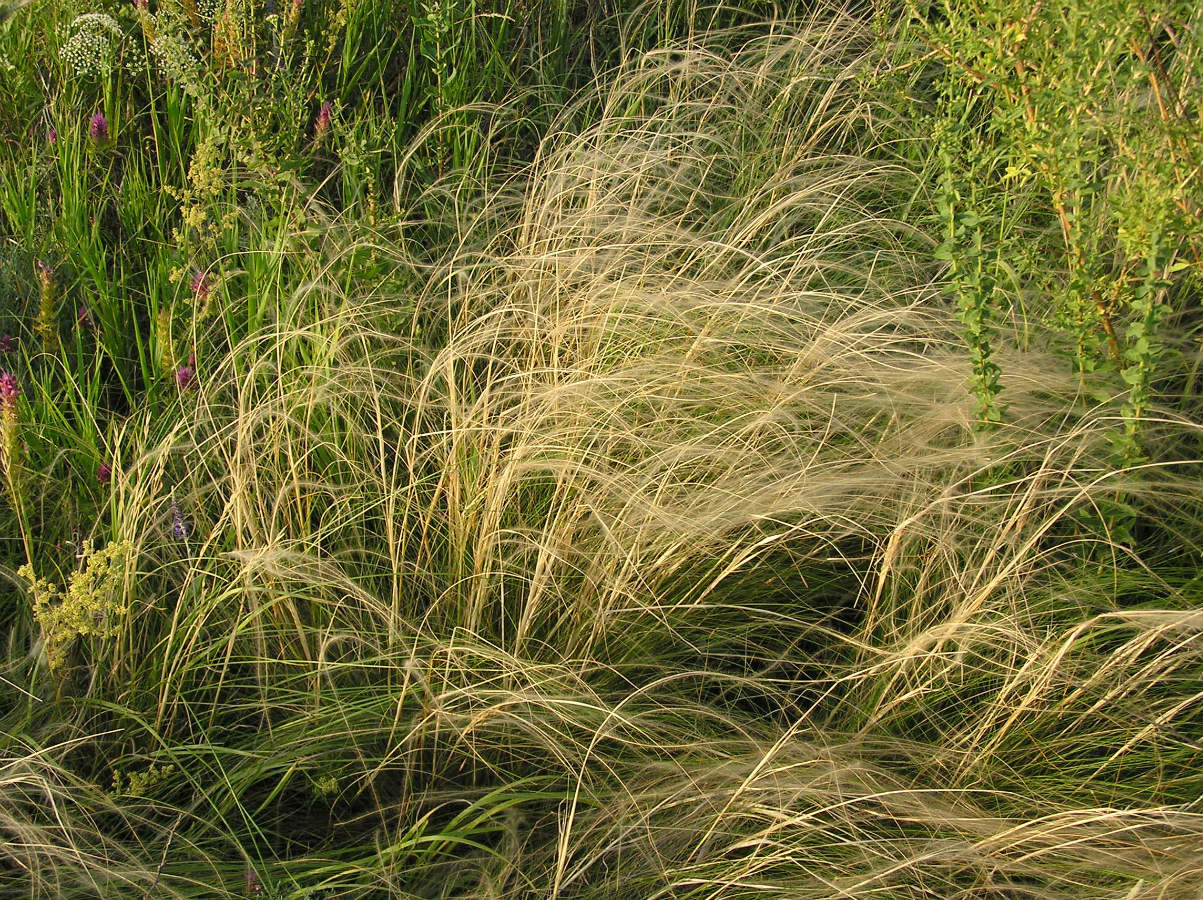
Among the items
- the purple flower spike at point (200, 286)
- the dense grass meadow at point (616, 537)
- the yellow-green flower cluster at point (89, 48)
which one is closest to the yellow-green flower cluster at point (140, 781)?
the dense grass meadow at point (616, 537)

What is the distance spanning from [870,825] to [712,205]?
1.68 meters

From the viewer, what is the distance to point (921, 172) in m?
2.80

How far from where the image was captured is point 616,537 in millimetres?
1913

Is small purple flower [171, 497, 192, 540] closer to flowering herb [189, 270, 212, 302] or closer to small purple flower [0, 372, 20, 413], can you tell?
small purple flower [0, 372, 20, 413]

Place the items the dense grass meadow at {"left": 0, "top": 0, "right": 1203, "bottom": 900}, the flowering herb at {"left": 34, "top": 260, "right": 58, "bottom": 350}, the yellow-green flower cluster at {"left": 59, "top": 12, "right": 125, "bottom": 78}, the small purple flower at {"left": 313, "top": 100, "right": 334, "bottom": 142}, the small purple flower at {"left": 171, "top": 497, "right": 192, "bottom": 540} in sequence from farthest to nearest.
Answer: the yellow-green flower cluster at {"left": 59, "top": 12, "right": 125, "bottom": 78} < the small purple flower at {"left": 313, "top": 100, "right": 334, "bottom": 142} < the flowering herb at {"left": 34, "top": 260, "right": 58, "bottom": 350} < the small purple flower at {"left": 171, "top": 497, "right": 192, "bottom": 540} < the dense grass meadow at {"left": 0, "top": 0, "right": 1203, "bottom": 900}

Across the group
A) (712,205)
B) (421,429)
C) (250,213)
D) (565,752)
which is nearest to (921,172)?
(712,205)

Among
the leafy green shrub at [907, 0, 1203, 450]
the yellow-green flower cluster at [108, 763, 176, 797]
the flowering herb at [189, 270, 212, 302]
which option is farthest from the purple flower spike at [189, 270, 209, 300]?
the leafy green shrub at [907, 0, 1203, 450]

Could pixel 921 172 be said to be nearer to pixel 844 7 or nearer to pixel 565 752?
pixel 844 7

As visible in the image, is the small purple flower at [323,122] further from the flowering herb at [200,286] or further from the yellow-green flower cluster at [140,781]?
the yellow-green flower cluster at [140,781]

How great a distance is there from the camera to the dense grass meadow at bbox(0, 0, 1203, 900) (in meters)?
1.61

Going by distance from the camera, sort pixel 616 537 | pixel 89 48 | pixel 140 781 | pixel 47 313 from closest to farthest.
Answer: pixel 140 781, pixel 616 537, pixel 47 313, pixel 89 48

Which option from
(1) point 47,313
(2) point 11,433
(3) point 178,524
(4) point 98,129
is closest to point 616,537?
(3) point 178,524

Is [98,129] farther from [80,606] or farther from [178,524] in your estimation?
[80,606]

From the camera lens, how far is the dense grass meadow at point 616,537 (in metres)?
1.61
